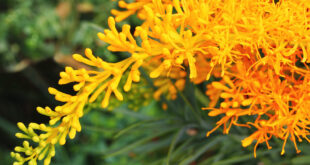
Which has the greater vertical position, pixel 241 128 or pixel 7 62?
pixel 7 62

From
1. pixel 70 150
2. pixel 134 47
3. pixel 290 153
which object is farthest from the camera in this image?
pixel 70 150

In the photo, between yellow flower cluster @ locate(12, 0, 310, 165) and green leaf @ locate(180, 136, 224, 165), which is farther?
green leaf @ locate(180, 136, 224, 165)

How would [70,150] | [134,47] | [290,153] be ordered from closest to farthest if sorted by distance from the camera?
[134,47] < [290,153] < [70,150]

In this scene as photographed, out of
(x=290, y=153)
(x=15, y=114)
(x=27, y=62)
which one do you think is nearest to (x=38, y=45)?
(x=27, y=62)

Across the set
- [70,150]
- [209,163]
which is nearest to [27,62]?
[70,150]

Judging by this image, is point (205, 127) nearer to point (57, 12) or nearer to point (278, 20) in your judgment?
point (278, 20)

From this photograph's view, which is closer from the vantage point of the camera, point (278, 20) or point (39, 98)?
point (278, 20)

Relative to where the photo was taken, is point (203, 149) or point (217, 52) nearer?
point (217, 52)

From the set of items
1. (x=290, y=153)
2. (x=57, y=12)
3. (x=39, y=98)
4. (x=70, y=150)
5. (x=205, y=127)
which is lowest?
(x=290, y=153)

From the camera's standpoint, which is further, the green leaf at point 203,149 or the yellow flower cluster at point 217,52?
the green leaf at point 203,149
